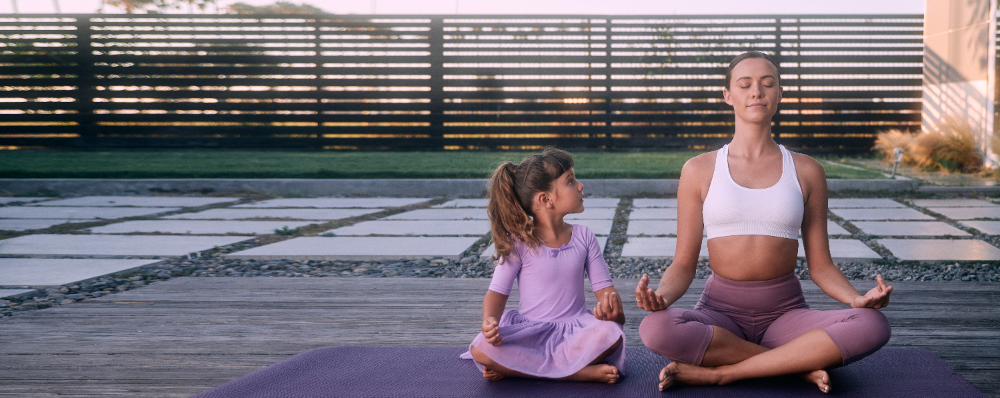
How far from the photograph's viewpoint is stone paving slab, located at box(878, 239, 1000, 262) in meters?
2.87

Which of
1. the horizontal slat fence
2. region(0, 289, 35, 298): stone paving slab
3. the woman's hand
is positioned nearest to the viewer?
the woman's hand

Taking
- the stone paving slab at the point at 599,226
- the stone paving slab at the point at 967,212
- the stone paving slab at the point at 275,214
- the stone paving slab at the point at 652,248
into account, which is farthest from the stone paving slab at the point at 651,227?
the stone paving slab at the point at 275,214

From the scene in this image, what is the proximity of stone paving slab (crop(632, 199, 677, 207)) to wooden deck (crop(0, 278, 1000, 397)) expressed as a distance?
Answer: 8.36 feet

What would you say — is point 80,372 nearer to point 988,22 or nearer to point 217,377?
point 217,377

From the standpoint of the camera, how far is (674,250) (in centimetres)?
325

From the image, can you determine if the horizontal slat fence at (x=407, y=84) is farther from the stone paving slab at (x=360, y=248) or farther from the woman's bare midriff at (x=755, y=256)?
the woman's bare midriff at (x=755, y=256)

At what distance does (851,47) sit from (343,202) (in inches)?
267

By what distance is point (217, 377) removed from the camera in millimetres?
1628

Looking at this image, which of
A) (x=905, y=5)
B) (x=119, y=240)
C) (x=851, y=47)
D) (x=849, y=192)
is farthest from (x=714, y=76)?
(x=119, y=240)

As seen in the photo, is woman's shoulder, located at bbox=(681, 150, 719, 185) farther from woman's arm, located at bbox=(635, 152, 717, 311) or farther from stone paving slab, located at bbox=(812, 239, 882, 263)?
stone paving slab, located at bbox=(812, 239, 882, 263)

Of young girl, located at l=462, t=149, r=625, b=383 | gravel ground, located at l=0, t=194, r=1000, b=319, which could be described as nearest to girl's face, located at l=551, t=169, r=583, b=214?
young girl, located at l=462, t=149, r=625, b=383

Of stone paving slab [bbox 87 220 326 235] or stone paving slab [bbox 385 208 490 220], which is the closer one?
stone paving slab [bbox 87 220 326 235]

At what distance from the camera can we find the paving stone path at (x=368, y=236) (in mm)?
2857

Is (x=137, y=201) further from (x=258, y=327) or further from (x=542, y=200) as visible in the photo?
(x=542, y=200)
